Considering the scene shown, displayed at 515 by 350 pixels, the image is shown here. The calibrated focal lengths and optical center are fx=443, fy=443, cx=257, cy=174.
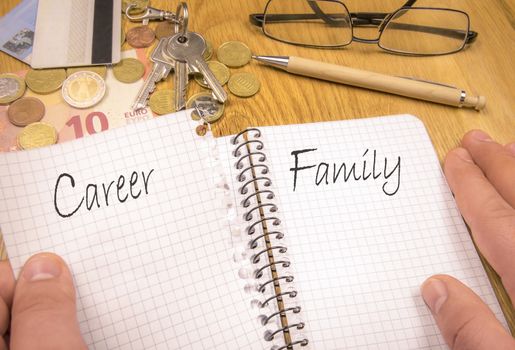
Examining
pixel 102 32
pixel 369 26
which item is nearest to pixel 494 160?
pixel 369 26

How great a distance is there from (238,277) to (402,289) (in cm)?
22

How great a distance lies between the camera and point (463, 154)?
26.7 inches

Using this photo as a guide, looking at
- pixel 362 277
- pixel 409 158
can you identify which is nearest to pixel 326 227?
pixel 362 277

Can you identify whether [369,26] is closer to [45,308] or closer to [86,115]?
[86,115]

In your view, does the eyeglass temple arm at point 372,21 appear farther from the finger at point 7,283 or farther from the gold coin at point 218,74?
the finger at point 7,283

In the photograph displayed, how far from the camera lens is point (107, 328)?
0.54m

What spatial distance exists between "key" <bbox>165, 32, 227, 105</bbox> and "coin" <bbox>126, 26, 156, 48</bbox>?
0.14ft

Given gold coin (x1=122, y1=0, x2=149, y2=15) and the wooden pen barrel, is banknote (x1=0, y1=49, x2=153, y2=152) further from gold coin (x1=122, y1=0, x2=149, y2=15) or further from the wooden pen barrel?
the wooden pen barrel

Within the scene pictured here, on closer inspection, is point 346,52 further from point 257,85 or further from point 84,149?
point 84,149

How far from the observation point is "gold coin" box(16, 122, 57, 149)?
2.06 feet

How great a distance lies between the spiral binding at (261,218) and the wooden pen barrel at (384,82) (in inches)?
6.0

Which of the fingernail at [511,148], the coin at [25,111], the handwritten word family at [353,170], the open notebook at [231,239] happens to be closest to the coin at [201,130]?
the open notebook at [231,239]

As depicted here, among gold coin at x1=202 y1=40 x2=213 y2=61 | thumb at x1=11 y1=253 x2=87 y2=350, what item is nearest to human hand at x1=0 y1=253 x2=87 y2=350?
thumb at x1=11 y1=253 x2=87 y2=350

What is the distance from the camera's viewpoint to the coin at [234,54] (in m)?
0.74
